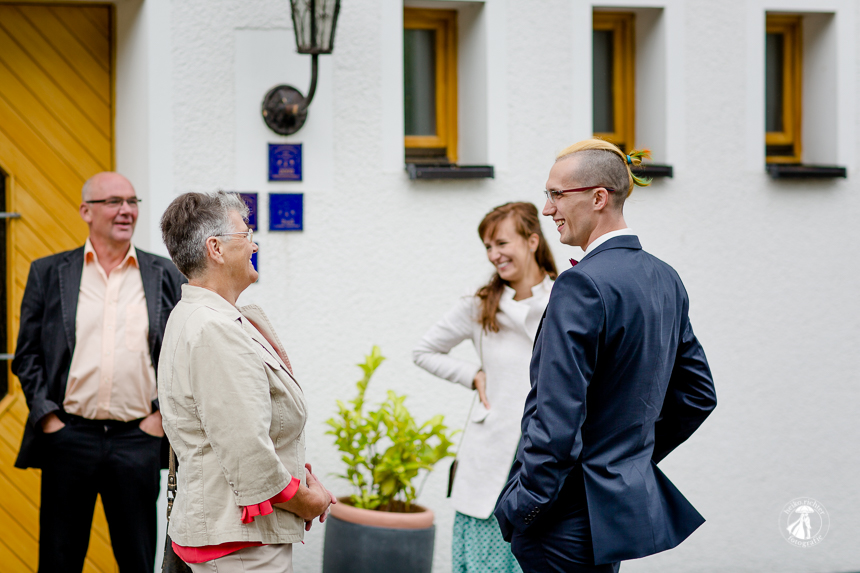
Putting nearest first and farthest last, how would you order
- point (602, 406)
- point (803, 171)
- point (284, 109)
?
1. point (602, 406)
2. point (284, 109)
3. point (803, 171)

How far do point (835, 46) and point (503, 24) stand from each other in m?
1.88

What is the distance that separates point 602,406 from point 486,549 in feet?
4.28

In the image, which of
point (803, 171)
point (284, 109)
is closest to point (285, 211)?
point (284, 109)

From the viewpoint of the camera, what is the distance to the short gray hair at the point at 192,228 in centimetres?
244

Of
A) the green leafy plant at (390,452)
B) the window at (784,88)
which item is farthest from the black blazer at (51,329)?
Answer: the window at (784,88)

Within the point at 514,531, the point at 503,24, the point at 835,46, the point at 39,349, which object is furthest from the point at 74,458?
the point at 835,46

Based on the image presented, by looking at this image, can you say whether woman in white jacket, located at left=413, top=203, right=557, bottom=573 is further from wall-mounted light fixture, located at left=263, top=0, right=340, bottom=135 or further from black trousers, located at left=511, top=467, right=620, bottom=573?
wall-mounted light fixture, located at left=263, top=0, right=340, bottom=135

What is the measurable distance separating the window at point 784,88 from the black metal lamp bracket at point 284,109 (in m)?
2.66

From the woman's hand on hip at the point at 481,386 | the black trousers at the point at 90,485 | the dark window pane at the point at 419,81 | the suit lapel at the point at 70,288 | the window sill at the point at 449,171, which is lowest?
the black trousers at the point at 90,485

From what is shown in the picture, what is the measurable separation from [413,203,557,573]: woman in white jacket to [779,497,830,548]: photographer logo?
236cm

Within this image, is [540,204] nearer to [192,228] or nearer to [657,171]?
[657,171]

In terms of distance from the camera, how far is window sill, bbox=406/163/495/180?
452cm

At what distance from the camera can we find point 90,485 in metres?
3.65

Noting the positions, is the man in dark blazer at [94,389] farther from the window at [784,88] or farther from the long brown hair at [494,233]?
the window at [784,88]
